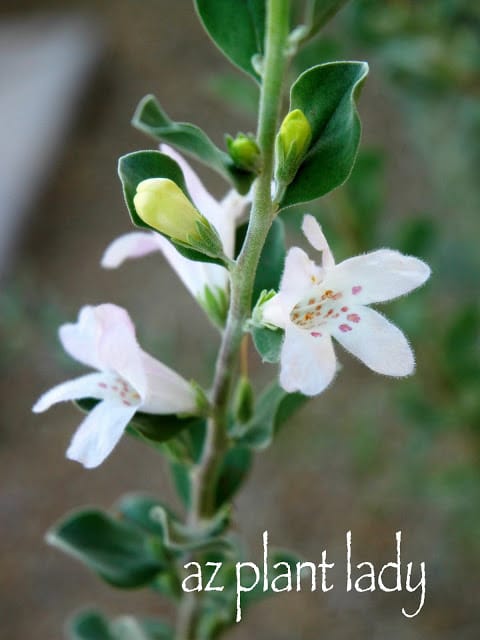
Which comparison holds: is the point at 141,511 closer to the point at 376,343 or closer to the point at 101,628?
the point at 101,628

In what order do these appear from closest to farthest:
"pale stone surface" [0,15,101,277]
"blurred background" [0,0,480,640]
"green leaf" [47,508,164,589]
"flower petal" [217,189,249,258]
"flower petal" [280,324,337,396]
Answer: "flower petal" [280,324,337,396], "flower petal" [217,189,249,258], "green leaf" [47,508,164,589], "blurred background" [0,0,480,640], "pale stone surface" [0,15,101,277]

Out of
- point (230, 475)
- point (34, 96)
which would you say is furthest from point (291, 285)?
point (34, 96)

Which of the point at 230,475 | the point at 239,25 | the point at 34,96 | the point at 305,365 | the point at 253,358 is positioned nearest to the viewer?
the point at 305,365

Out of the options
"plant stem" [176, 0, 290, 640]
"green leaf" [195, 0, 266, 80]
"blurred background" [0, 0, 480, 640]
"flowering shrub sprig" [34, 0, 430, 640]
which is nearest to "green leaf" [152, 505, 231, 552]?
"flowering shrub sprig" [34, 0, 430, 640]

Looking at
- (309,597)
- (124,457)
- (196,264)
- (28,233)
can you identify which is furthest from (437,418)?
(28,233)

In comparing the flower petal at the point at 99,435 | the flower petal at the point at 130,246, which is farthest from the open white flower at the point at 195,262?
the flower petal at the point at 99,435

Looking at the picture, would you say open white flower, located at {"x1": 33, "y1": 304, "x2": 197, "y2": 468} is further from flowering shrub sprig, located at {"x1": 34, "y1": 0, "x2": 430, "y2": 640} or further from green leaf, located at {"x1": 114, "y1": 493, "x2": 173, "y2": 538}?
green leaf, located at {"x1": 114, "y1": 493, "x2": 173, "y2": 538}
